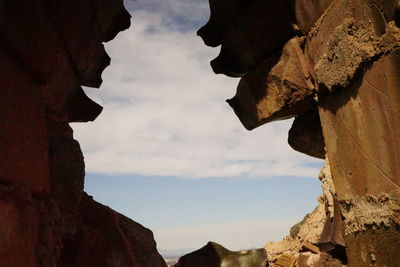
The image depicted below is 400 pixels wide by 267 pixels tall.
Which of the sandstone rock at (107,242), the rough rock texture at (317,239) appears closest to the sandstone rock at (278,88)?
the rough rock texture at (317,239)

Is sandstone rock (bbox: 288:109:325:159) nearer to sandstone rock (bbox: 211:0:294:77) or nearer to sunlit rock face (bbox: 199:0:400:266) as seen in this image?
sunlit rock face (bbox: 199:0:400:266)

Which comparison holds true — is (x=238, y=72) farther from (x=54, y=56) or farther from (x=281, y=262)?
(x=281, y=262)

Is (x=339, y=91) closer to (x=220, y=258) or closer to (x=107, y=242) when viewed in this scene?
(x=107, y=242)

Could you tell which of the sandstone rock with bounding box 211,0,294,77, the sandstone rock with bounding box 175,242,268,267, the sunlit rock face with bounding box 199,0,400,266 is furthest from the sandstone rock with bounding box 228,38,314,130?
the sandstone rock with bounding box 175,242,268,267

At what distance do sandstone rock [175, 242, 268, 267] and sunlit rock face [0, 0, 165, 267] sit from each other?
2.90 metres

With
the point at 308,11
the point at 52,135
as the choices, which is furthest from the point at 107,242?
the point at 308,11

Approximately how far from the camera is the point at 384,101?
270cm

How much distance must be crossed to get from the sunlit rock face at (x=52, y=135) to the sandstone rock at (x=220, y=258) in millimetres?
2901

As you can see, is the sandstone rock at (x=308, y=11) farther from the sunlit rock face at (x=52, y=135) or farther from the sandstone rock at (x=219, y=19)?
the sunlit rock face at (x=52, y=135)

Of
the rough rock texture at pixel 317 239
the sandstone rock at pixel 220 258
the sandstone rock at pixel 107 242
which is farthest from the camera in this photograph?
the sandstone rock at pixel 220 258

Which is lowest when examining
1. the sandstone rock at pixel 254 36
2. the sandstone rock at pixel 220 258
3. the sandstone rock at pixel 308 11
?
the sandstone rock at pixel 220 258

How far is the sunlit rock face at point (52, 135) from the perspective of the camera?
2869mm

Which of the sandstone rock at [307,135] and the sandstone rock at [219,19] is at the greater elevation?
the sandstone rock at [219,19]

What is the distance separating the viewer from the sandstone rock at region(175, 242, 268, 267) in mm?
8416
